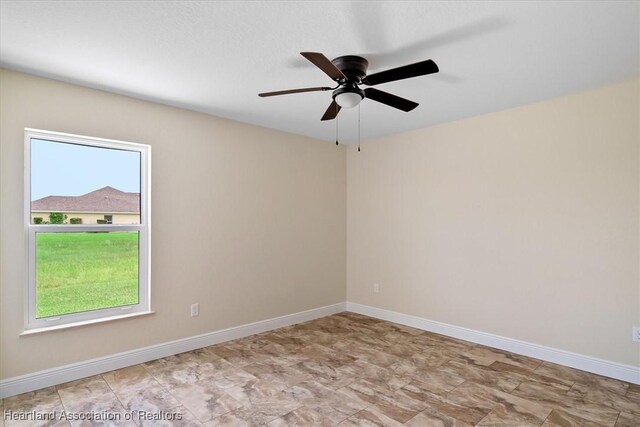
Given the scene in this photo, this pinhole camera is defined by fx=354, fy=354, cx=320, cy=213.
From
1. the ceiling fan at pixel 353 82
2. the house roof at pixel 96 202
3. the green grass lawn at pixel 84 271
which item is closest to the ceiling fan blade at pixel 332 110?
the ceiling fan at pixel 353 82

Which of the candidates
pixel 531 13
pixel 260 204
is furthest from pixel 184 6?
pixel 260 204

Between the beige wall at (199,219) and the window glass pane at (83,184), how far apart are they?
16 centimetres


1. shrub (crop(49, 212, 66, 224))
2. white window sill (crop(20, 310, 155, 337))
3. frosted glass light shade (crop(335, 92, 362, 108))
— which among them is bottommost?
white window sill (crop(20, 310, 155, 337))

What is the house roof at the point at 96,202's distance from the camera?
2.90 m

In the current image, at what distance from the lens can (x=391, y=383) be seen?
113 inches

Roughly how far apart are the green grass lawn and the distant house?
0.45ft

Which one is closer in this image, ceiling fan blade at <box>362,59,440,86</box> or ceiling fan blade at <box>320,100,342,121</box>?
ceiling fan blade at <box>362,59,440,86</box>

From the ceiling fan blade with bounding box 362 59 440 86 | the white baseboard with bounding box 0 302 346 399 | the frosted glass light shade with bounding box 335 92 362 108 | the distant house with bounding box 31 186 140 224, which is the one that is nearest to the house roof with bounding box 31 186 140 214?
the distant house with bounding box 31 186 140 224

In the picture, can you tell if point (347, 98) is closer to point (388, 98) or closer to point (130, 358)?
point (388, 98)

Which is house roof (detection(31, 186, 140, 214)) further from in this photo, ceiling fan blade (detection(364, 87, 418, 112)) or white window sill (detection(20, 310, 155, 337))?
ceiling fan blade (detection(364, 87, 418, 112))

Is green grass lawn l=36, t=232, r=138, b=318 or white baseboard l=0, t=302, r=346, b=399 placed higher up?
green grass lawn l=36, t=232, r=138, b=318

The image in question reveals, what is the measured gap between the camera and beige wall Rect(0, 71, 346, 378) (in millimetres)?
2680

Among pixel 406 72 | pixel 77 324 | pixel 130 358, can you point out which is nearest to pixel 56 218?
pixel 77 324

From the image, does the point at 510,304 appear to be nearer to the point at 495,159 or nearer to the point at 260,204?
the point at 495,159
